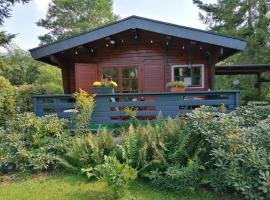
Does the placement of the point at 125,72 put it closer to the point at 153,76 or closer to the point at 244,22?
the point at 153,76

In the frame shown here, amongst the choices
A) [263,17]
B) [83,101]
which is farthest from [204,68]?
[263,17]

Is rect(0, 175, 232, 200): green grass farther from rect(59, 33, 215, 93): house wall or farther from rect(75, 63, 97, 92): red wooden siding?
rect(59, 33, 215, 93): house wall

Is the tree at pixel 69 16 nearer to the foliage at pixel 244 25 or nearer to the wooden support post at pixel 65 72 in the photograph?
the foliage at pixel 244 25

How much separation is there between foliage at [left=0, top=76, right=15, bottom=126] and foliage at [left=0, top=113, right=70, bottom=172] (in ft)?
6.57

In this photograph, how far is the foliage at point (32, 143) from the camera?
5.19 m

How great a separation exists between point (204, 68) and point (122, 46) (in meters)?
3.00

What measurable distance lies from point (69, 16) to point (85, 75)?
23343 millimetres

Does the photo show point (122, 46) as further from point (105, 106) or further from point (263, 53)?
point (263, 53)

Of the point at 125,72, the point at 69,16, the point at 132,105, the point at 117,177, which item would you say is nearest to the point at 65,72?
the point at 125,72

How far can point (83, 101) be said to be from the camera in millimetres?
6383

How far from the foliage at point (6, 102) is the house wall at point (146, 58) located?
94.6 inches

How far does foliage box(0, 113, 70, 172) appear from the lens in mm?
5188

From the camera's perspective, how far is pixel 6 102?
795 centimetres

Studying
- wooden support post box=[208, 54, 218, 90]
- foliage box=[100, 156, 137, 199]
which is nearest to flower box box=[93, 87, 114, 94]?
wooden support post box=[208, 54, 218, 90]
